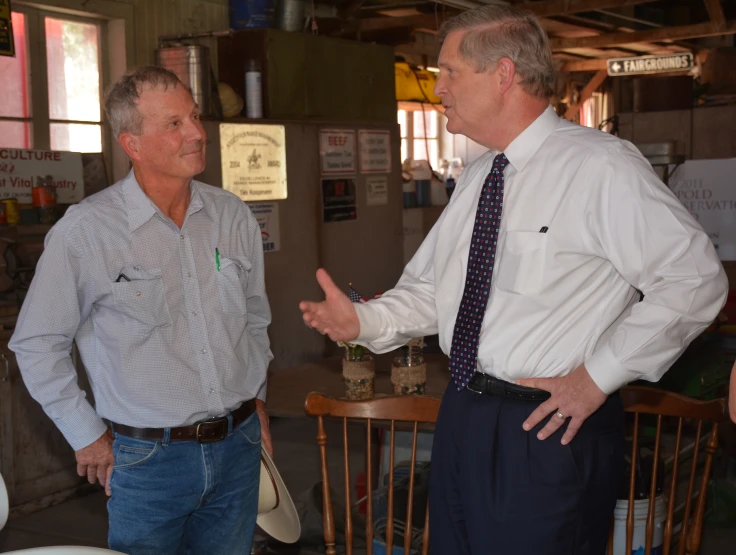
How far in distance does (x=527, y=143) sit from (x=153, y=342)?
0.99 m

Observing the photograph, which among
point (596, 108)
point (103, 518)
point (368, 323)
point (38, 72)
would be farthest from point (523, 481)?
point (596, 108)

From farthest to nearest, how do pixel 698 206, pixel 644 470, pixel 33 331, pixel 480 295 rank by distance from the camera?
1. pixel 698 206
2. pixel 644 470
3. pixel 33 331
4. pixel 480 295

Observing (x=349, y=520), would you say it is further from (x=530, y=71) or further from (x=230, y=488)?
(x=530, y=71)

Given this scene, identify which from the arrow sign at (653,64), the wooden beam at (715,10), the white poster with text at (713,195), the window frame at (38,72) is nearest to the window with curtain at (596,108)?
the arrow sign at (653,64)

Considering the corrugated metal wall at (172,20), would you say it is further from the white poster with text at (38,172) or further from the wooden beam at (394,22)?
the wooden beam at (394,22)

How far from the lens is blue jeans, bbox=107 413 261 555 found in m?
2.21

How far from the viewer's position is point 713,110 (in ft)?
20.5

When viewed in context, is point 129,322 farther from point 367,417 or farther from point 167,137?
point 367,417

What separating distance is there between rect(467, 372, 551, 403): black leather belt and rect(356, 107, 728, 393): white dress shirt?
0.7 inches

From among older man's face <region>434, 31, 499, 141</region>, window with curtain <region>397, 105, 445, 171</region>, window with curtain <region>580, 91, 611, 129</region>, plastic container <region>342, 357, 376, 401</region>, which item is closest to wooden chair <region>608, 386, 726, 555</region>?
older man's face <region>434, 31, 499, 141</region>

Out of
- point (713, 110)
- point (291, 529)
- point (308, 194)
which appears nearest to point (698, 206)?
point (713, 110)

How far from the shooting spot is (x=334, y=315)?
209 centimetres

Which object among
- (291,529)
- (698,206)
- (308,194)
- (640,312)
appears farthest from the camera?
(308,194)

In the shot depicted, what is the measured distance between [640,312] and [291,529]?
A: 4.04 feet
